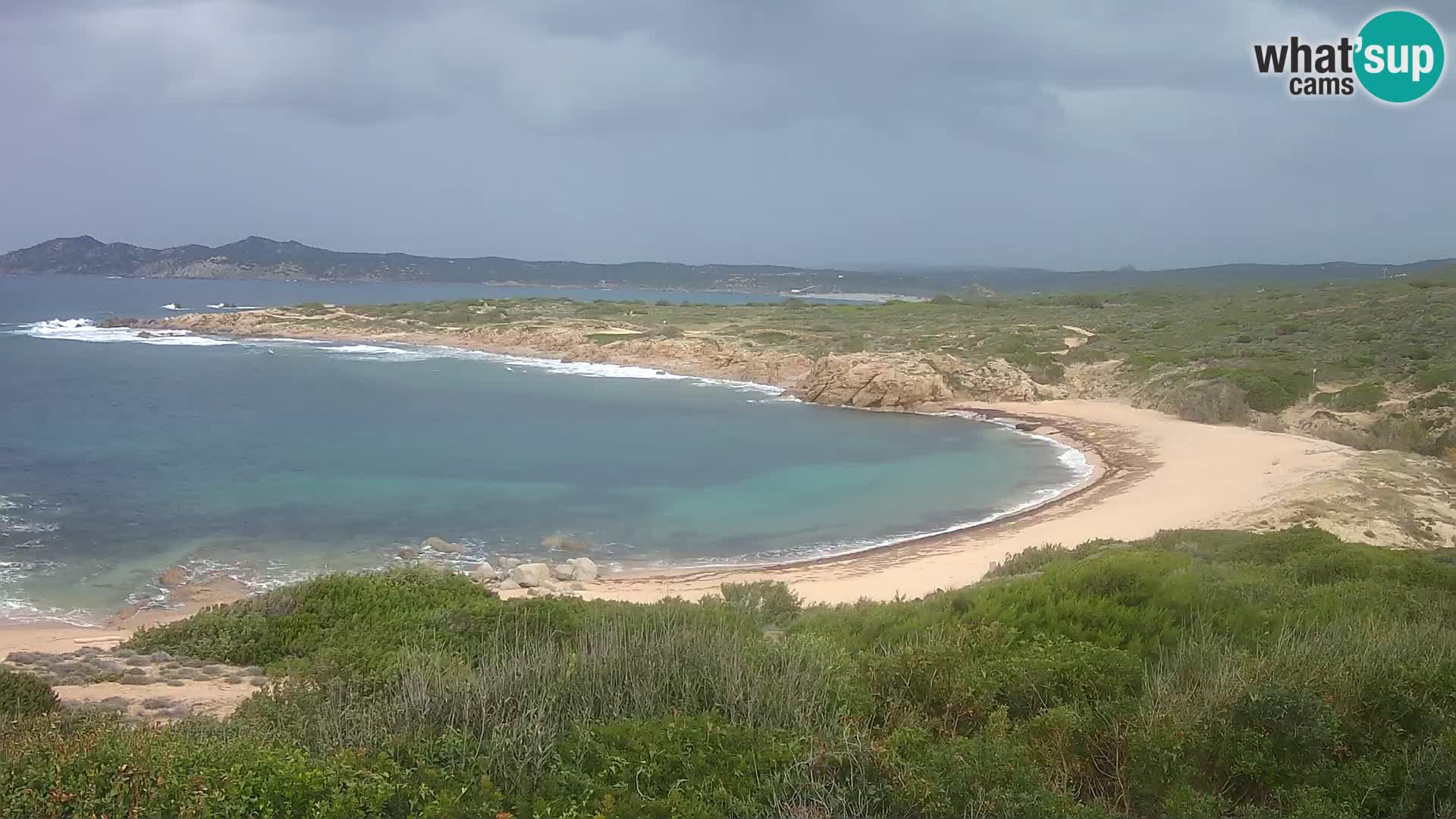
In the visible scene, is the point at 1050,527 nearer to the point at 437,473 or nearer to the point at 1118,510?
the point at 1118,510

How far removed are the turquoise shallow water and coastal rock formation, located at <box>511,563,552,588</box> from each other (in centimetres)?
210

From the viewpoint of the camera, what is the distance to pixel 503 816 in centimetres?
412

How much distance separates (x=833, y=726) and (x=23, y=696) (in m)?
5.97

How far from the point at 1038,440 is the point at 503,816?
2614cm

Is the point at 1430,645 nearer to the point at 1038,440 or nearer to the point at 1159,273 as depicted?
the point at 1038,440

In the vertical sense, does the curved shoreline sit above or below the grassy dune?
below

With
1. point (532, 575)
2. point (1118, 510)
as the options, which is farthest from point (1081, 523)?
point (532, 575)

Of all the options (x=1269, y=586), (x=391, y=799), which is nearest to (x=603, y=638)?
(x=391, y=799)

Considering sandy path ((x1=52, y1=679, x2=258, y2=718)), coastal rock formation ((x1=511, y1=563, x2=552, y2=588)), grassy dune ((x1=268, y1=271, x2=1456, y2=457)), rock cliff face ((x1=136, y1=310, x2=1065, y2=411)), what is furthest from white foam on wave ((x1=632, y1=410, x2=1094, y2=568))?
rock cliff face ((x1=136, y1=310, x2=1065, y2=411))

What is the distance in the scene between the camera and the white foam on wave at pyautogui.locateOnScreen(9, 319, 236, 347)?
54812mm

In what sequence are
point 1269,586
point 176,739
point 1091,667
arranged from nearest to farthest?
point 176,739, point 1091,667, point 1269,586

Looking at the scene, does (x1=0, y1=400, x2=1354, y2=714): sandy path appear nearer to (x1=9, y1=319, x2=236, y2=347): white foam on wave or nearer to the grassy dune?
the grassy dune

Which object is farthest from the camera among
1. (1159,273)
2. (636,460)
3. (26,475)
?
(1159,273)

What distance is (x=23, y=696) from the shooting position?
679cm
